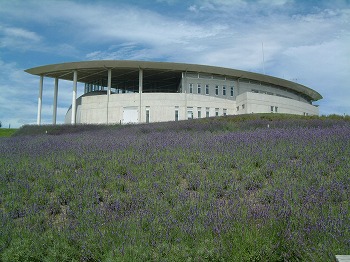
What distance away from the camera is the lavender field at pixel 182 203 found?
4398 mm

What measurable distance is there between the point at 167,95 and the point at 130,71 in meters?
6.97

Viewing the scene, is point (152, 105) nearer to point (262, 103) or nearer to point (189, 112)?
point (189, 112)

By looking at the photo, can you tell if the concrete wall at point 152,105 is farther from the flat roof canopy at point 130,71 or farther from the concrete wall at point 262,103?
the concrete wall at point 262,103

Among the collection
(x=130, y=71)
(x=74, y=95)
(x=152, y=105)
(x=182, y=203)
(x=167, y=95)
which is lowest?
(x=182, y=203)

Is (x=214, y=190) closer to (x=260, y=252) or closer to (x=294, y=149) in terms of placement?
(x=260, y=252)

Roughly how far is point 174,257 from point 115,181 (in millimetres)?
2787

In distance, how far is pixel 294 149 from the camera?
8211mm

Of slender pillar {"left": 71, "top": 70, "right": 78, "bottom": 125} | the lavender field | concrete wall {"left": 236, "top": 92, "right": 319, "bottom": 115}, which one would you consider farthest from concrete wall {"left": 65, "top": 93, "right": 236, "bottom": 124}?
the lavender field

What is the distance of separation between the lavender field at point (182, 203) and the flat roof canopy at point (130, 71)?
3450 cm

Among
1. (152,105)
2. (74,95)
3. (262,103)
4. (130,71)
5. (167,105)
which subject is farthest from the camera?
(130,71)

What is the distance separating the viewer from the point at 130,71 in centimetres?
4575

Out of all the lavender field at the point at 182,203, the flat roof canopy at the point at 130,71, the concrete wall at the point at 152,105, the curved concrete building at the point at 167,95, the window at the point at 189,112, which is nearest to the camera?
the lavender field at the point at 182,203

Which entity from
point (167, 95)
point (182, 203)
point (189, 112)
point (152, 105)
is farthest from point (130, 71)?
point (182, 203)

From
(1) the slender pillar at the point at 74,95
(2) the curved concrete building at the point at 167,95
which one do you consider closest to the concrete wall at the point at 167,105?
(2) the curved concrete building at the point at 167,95
